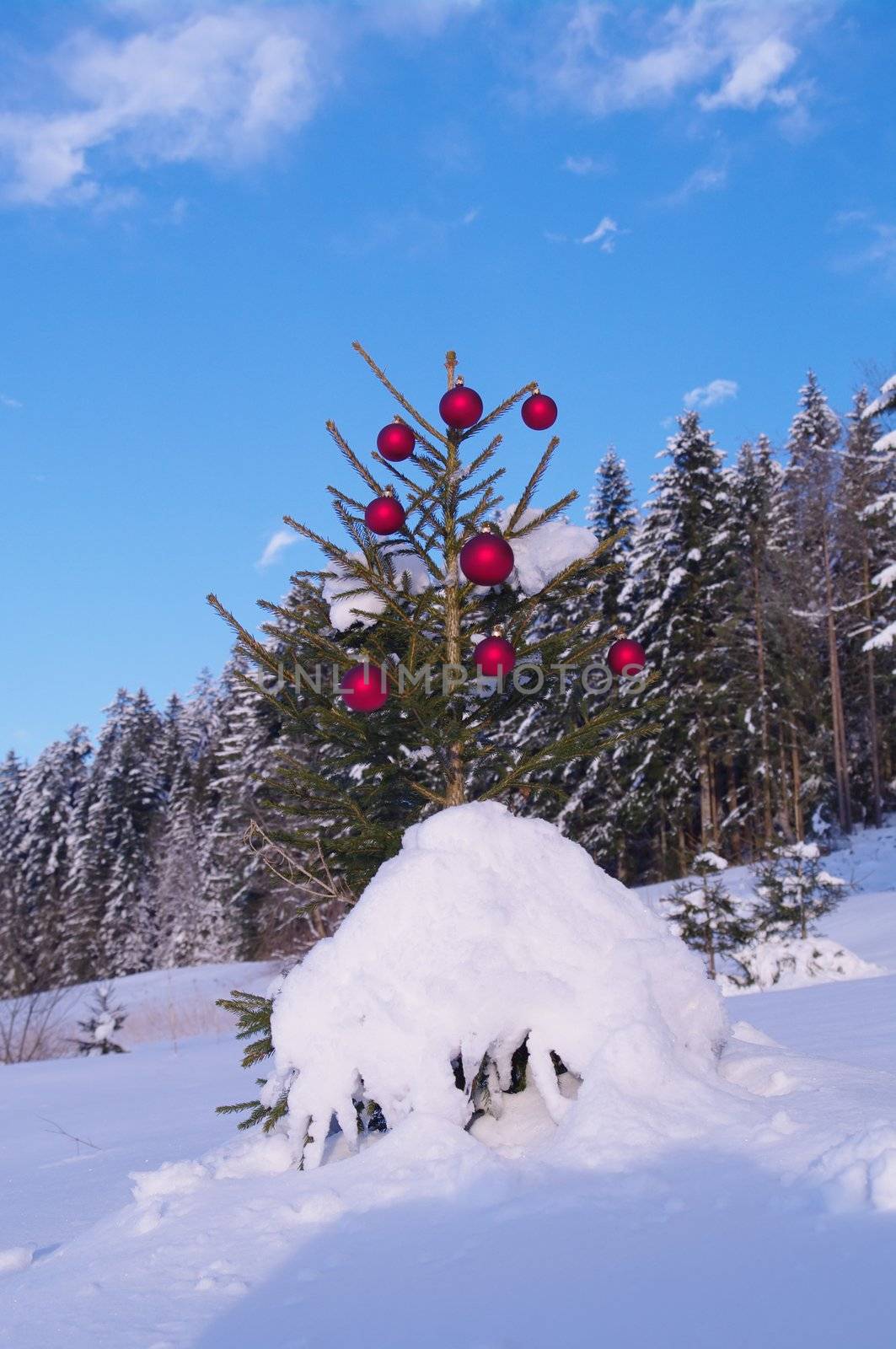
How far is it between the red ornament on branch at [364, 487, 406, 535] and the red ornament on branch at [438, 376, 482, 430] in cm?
47

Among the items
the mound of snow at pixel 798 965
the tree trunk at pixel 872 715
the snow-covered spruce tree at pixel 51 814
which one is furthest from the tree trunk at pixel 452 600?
the snow-covered spruce tree at pixel 51 814

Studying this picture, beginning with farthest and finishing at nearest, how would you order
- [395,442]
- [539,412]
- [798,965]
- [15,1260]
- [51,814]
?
[51,814], [798,965], [539,412], [395,442], [15,1260]

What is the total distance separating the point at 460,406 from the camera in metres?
3.74

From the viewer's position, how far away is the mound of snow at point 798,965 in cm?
963

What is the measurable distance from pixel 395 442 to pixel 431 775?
5.06 feet

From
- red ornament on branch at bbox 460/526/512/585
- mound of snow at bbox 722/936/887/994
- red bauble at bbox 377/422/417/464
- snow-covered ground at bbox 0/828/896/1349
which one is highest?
red bauble at bbox 377/422/417/464

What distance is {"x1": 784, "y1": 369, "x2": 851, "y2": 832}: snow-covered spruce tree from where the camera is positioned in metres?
22.0

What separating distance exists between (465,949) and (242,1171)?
1018 mm

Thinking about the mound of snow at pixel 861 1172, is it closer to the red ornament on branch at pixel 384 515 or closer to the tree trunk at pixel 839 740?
the red ornament on branch at pixel 384 515

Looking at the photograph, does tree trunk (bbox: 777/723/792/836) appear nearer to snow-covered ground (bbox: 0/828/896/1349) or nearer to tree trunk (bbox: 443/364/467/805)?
tree trunk (bbox: 443/364/467/805)

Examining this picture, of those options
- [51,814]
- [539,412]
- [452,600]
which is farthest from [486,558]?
[51,814]

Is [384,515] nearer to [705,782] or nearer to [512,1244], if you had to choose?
[512,1244]

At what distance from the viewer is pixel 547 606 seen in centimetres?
414

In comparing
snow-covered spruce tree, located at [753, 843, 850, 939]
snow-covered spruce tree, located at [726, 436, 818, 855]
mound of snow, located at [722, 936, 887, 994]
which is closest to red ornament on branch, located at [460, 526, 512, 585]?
mound of snow, located at [722, 936, 887, 994]
